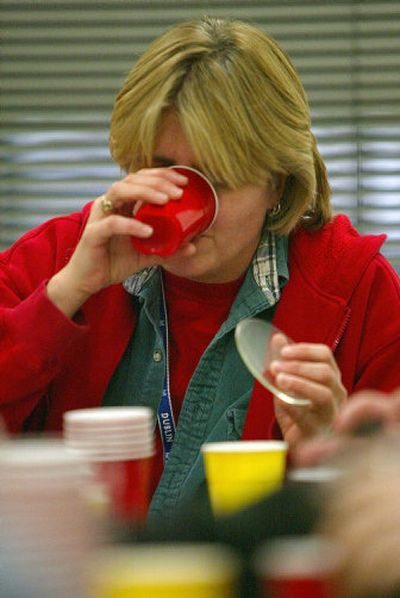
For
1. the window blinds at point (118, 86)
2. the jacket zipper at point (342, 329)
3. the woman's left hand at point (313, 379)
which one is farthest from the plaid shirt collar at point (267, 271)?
the window blinds at point (118, 86)

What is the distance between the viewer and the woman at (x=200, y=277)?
1.41 metres

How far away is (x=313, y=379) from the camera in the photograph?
43.9 inches

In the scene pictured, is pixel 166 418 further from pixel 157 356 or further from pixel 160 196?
pixel 160 196

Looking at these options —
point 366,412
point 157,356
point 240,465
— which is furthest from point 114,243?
point 366,412

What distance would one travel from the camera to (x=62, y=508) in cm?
40

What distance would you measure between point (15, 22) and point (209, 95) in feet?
5.46

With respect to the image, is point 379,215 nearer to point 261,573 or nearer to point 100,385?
point 100,385

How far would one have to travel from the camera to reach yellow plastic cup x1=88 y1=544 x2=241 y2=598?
0.37 m

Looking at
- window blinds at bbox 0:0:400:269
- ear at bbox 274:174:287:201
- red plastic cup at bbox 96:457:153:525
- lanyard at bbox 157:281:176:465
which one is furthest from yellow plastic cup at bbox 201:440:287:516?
window blinds at bbox 0:0:400:269

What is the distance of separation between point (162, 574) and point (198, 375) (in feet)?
3.63

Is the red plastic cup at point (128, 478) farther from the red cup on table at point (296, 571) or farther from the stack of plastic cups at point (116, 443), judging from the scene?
the red cup on table at point (296, 571)

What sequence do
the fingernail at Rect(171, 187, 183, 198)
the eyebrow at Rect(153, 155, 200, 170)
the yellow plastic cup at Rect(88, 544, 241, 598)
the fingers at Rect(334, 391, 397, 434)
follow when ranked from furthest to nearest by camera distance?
the eyebrow at Rect(153, 155, 200, 170) → the fingernail at Rect(171, 187, 183, 198) → the fingers at Rect(334, 391, 397, 434) → the yellow plastic cup at Rect(88, 544, 241, 598)

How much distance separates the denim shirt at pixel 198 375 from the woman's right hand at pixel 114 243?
0.29ft

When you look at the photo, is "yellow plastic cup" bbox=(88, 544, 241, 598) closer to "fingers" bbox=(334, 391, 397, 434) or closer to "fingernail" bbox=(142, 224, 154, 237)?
"fingers" bbox=(334, 391, 397, 434)
